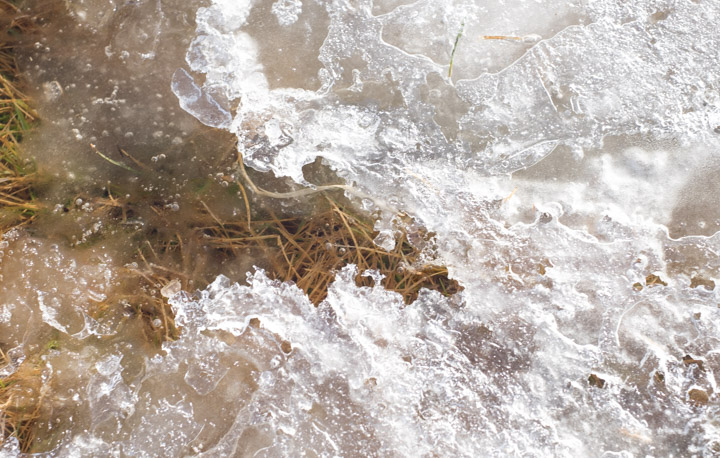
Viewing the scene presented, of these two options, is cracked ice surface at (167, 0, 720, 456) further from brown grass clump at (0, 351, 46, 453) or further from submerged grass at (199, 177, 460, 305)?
brown grass clump at (0, 351, 46, 453)

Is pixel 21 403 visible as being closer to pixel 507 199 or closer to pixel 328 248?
pixel 328 248

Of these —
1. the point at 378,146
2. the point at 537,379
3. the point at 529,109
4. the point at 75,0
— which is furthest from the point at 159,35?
the point at 537,379

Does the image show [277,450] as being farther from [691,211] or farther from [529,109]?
[691,211]

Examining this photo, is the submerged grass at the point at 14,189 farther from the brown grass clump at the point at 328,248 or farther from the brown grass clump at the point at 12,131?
the brown grass clump at the point at 328,248

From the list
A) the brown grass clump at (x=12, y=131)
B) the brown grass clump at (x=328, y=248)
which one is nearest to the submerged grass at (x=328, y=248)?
the brown grass clump at (x=328, y=248)

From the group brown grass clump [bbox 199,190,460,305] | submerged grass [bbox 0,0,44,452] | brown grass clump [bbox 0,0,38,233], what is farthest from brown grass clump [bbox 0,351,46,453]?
brown grass clump [bbox 199,190,460,305]

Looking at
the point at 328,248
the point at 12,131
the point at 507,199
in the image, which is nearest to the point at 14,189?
the point at 12,131
